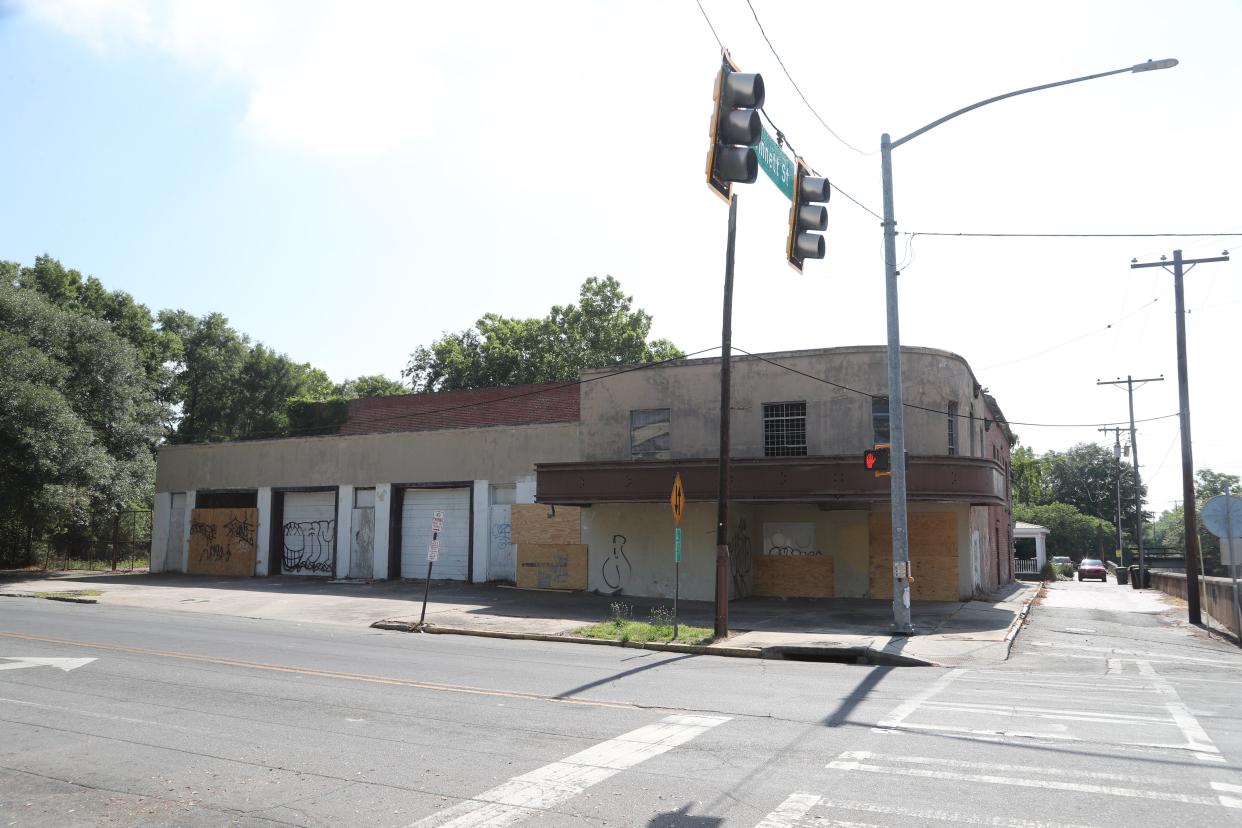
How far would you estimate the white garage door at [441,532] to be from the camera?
99.4ft

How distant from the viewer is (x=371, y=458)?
3197cm

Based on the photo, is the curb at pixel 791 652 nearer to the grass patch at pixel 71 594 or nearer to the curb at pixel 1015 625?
the curb at pixel 1015 625

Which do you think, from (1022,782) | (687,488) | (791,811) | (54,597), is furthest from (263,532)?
(1022,782)

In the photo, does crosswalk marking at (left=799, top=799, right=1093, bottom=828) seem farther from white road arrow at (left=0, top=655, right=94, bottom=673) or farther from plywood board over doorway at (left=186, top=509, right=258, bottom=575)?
plywood board over doorway at (left=186, top=509, right=258, bottom=575)

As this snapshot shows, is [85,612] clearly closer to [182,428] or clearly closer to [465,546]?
[465,546]

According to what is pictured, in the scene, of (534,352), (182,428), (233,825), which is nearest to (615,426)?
(233,825)

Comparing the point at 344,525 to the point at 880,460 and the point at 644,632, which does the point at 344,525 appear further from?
the point at 880,460

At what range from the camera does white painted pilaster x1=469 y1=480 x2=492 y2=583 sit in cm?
2919

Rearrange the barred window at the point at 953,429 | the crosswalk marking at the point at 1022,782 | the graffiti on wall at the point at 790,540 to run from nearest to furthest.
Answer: the crosswalk marking at the point at 1022,782 → the barred window at the point at 953,429 → the graffiti on wall at the point at 790,540

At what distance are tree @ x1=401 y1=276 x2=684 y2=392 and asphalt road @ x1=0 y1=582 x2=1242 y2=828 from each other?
127 feet

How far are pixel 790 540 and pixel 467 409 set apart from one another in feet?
53.8

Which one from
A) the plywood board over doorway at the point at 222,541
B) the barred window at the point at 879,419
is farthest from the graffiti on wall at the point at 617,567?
the plywood board over doorway at the point at 222,541

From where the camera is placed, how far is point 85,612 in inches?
803

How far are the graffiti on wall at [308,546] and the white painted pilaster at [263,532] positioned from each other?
61 centimetres
